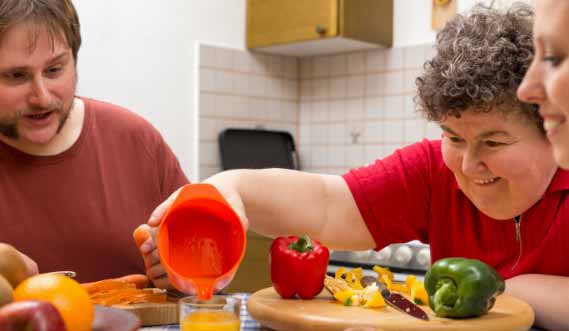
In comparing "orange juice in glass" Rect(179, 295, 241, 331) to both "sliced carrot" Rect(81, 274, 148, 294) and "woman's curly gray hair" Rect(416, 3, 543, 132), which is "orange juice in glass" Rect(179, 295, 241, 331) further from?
"woman's curly gray hair" Rect(416, 3, 543, 132)

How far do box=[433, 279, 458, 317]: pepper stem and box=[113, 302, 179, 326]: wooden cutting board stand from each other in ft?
1.46

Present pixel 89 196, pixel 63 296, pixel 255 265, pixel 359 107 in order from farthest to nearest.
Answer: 1. pixel 359 107
2. pixel 255 265
3. pixel 89 196
4. pixel 63 296

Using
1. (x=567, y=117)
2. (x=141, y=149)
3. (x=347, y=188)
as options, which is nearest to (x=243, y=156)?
(x=141, y=149)

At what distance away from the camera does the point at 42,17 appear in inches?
65.3

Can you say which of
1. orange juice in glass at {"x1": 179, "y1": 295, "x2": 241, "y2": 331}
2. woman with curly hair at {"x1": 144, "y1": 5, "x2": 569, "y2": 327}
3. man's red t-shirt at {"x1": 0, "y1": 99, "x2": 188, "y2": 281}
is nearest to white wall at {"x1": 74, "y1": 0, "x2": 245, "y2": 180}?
man's red t-shirt at {"x1": 0, "y1": 99, "x2": 188, "y2": 281}

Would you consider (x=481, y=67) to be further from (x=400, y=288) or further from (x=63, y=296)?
(x=63, y=296)

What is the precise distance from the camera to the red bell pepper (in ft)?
4.39

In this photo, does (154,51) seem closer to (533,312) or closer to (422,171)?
(422,171)

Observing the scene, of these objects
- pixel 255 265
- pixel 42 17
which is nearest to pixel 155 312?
pixel 42 17

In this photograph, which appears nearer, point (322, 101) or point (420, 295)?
point (420, 295)

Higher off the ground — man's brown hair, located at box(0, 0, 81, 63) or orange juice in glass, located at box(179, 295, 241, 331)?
man's brown hair, located at box(0, 0, 81, 63)

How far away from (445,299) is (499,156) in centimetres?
31

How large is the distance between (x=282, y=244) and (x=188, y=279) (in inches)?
12.8

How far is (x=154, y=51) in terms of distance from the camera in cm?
337
